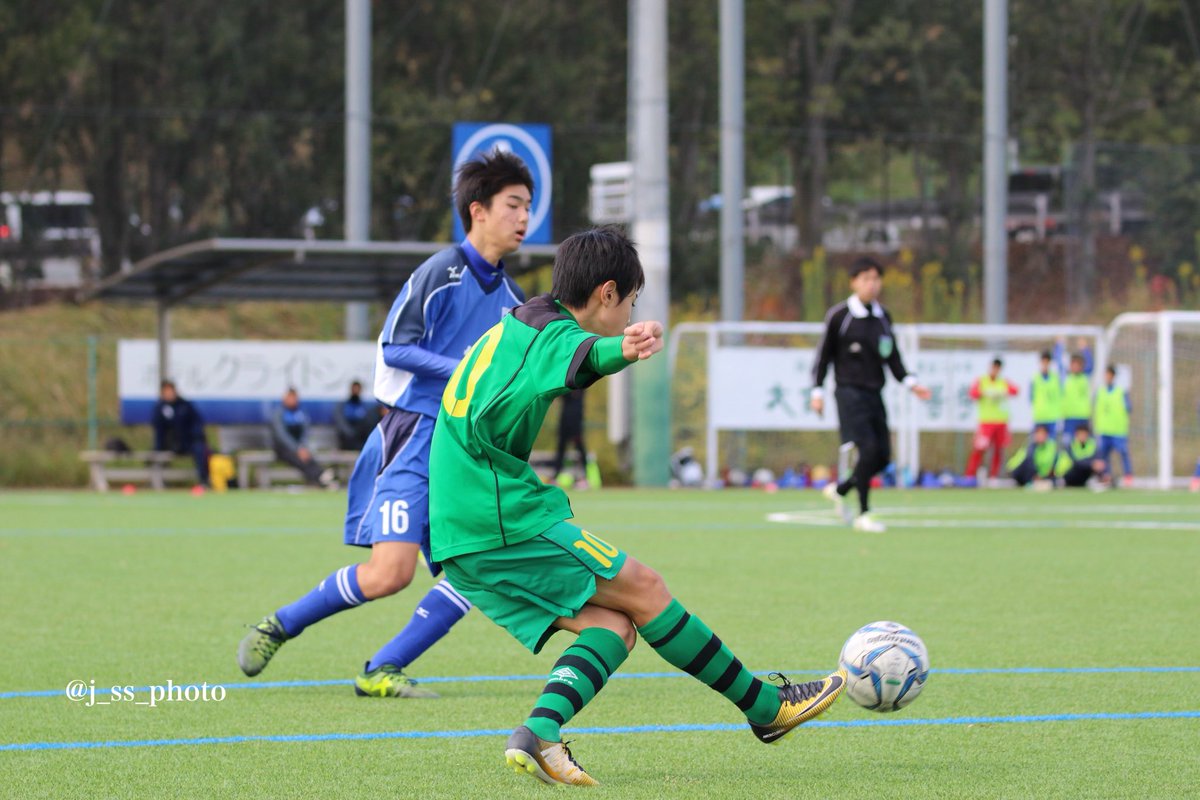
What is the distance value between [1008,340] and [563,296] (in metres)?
21.4

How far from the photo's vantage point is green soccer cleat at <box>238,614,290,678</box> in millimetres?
6367

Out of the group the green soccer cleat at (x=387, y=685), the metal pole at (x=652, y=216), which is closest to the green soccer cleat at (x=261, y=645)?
the green soccer cleat at (x=387, y=685)

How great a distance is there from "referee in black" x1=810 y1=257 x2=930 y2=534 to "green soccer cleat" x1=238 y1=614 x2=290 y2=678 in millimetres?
7464

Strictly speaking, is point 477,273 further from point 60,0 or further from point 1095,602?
point 60,0

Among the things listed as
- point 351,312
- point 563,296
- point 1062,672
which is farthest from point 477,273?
point 351,312

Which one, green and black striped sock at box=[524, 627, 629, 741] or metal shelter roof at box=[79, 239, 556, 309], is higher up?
metal shelter roof at box=[79, 239, 556, 309]

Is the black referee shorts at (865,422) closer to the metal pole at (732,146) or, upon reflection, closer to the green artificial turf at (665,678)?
the green artificial turf at (665,678)

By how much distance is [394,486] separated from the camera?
6.27 metres

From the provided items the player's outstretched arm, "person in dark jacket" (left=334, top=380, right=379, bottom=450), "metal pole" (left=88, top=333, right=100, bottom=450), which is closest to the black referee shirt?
the player's outstretched arm

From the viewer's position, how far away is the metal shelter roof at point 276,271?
19469 millimetres

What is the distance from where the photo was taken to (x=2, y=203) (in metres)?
28.4

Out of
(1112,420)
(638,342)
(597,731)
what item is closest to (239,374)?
(1112,420)

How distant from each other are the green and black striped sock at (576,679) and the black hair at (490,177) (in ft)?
6.84

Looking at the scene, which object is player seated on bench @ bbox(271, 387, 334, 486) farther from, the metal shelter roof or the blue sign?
the blue sign
